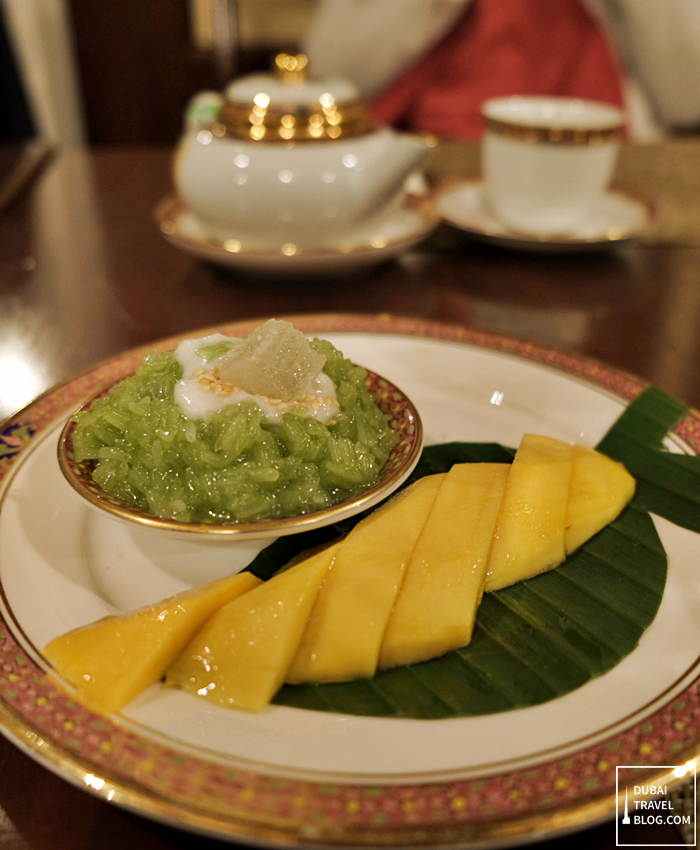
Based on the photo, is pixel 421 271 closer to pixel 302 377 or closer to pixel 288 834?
pixel 302 377

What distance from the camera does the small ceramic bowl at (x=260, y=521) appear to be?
1112mm

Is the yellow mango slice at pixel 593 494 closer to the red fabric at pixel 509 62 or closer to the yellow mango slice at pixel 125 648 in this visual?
the yellow mango slice at pixel 125 648

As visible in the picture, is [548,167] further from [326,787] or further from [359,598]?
[326,787]

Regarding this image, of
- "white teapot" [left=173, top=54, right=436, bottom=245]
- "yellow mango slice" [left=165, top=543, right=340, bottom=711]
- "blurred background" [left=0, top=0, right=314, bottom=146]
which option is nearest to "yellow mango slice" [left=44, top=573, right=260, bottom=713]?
"yellow mango slice" [left=165, top=543, right=340, bottom=711]

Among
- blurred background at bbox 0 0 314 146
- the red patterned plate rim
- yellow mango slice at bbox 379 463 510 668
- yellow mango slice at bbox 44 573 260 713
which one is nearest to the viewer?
the red patterned plate rim

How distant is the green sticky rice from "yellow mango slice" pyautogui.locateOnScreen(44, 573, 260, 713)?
0.18m

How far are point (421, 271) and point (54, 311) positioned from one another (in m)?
1.21

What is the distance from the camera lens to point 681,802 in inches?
34.1

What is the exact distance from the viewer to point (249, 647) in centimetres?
96

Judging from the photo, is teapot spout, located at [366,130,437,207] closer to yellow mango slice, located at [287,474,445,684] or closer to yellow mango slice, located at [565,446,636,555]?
yellow mango slice, located at [565,446,636,555]

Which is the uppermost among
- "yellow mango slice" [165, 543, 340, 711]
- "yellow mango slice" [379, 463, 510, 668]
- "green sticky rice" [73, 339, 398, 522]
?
"green sticky rice" [73, 339, 398, 522]

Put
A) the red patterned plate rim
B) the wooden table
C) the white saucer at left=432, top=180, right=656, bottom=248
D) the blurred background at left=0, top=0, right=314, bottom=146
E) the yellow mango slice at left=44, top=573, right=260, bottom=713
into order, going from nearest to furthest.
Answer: the red patterned plate rim, the yellow mango slice at left=44, top=573, right=260, bottom=713, the wooden table, the white saucer at left=432, top=180, right=656, bottom=248, the blurred background at left=0, top=0, right=314, bottom=146

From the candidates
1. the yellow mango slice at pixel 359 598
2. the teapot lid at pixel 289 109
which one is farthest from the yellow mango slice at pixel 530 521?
the teapot lid at pixel 289 109

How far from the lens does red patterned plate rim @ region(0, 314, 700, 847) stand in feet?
2.40
